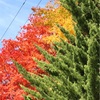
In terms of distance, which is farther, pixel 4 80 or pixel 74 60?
pixel 4 80

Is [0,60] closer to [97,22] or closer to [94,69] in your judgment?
[97,22]

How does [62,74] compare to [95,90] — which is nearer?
[95,90]

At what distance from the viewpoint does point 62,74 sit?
8.80 meters

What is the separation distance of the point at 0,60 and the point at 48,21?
4.17m

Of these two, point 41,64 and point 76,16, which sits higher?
point 76,16

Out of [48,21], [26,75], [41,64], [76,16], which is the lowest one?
[26,75]

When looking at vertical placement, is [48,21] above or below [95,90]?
above

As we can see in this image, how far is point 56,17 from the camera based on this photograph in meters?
16.6

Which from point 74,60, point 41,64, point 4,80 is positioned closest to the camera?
point 74,60

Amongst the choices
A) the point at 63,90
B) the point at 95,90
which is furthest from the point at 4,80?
the point at 95,90

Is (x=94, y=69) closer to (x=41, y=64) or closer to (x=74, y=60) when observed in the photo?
(x=74, y=60)

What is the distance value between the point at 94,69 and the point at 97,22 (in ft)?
7.92

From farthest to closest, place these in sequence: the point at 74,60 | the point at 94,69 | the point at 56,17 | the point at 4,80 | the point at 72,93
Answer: the point at 4,80 → the point at 56,17 → the point at 74,60 → the point at 72,93 → the point at 94,69

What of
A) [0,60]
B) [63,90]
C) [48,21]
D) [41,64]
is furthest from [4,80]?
[63,90]
